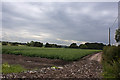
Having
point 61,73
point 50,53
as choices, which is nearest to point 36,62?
point 50,53

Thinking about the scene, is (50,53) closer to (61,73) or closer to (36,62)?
(36,62)

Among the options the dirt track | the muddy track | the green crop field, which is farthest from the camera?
the green crop field

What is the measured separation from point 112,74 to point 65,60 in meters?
6.88

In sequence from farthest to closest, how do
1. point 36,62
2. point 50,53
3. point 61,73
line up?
point 50,53 → point 36,62 → point 61,73

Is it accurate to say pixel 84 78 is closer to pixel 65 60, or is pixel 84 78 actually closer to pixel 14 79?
pixel 14 79

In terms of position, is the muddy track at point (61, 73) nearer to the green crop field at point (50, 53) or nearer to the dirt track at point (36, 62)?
the dirt track at point (36, 62)

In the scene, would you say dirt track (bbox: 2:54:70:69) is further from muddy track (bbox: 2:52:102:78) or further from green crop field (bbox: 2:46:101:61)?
muddy track (bbox: 2:52:102:78)

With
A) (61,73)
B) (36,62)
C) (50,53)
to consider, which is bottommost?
(36,62)

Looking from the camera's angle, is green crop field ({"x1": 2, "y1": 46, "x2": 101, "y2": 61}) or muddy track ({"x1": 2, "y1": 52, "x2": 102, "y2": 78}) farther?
green crop field ({"x1": 2, "y1": 46, "x2": 101, "y2": 61})

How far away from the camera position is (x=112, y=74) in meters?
3.61

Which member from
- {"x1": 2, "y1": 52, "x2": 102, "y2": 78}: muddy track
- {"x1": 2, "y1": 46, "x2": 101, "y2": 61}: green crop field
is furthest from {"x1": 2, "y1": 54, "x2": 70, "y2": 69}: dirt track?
{"x1": 2, "y1": 52, "x2": 102, "y2": 78}: muddy track

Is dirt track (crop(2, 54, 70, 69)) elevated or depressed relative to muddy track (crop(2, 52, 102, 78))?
depressed

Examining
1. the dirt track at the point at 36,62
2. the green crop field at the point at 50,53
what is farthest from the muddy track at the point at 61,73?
the green crop field at the point at 50,53

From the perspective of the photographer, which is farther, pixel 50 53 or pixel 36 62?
pixel 50 53
